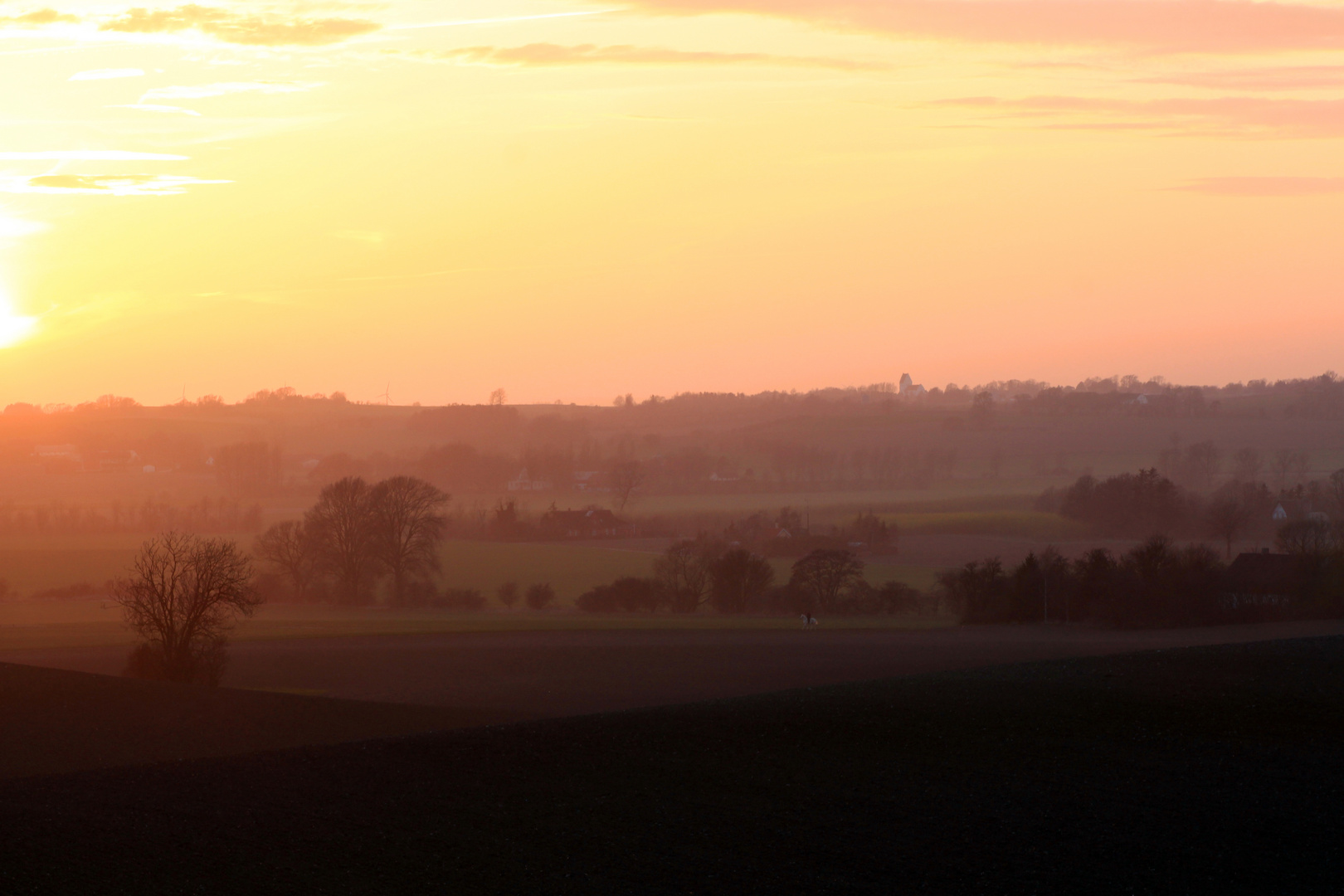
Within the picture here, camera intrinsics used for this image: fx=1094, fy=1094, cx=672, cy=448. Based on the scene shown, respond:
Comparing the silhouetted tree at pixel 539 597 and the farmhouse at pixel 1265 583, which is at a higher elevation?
the farmhouse at pixel 1265 583

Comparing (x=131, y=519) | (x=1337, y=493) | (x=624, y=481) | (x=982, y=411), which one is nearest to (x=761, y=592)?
(x=624, y=481)

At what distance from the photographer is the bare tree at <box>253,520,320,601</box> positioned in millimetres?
59812

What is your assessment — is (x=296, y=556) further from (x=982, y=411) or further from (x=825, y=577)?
(x=982, y=411)

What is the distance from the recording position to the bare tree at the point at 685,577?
A: 58000 millimetres

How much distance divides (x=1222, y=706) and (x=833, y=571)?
34548 mm

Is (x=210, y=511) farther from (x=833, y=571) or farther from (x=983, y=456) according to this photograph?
(x=983, y=456)

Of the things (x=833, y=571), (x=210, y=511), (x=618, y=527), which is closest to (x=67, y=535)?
(x=210, y=511)

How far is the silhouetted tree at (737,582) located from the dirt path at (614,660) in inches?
402

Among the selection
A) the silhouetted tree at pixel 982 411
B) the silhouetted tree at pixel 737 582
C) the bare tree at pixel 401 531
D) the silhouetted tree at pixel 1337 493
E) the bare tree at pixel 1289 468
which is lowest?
the silhouetted tree at pixel 737 582

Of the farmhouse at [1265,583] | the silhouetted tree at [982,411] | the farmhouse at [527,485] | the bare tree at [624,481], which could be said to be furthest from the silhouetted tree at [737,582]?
the silhouetted tree at [982,411]

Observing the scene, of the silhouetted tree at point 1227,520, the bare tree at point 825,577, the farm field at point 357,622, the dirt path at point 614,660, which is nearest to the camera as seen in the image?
the dirt path at point 614,660

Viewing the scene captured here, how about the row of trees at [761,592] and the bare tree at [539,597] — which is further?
the bare tree at [539,597]

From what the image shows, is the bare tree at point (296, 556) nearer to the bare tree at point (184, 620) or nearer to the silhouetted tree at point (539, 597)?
the silhouetted tree at point (539, 597)

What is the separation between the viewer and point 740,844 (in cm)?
1518
